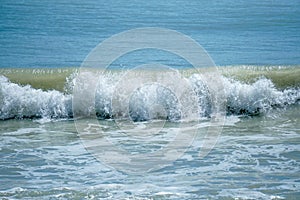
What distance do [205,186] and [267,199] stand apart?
745mm

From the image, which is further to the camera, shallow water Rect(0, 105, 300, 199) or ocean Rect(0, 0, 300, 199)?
ocean Rect(0, 0, 300, 199)

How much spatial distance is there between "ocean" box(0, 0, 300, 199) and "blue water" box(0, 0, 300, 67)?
116 millimetres

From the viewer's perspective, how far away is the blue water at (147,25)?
1819 cm

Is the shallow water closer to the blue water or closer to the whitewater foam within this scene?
the whitewater foam

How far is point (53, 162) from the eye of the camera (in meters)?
8.62

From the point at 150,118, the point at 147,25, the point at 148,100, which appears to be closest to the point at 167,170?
the point at 150,118

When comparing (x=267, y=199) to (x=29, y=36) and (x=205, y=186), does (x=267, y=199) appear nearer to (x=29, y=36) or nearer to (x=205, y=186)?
(x=205, y=186)

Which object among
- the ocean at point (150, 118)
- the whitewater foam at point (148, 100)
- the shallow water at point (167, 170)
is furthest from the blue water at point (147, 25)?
the shallow water at point (167, 170)

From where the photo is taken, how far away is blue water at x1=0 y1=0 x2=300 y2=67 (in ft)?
59.7

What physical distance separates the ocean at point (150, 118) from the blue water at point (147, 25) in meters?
0.12

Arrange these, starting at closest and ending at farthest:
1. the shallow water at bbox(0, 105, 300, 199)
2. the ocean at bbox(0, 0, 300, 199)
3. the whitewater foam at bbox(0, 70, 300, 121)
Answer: the shallow water at bbox(0, 105, 300, 199) < the ocean at bbox(0, 0, 300, 199) < the whitewater foam at bbox(0, 70, 300, 121)

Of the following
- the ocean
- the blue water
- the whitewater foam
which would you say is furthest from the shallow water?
the blue water

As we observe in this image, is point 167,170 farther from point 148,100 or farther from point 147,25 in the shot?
point 147,25

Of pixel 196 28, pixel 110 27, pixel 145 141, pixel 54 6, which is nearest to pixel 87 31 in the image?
pixel 110 27
